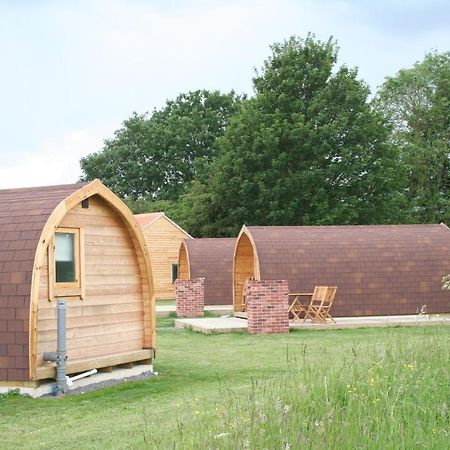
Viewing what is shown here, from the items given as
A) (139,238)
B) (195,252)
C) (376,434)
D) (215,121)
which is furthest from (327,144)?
(376,434)

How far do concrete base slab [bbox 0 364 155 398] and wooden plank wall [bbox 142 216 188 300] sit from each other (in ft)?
99.8

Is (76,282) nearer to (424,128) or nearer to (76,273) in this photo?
(76,273)

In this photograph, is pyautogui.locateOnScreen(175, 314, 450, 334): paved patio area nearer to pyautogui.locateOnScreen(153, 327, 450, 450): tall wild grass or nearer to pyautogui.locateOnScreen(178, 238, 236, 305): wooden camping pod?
pyautogui.locateOnScreen(178, 238, 236, 305): wooden camping pod

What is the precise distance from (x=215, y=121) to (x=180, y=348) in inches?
1887

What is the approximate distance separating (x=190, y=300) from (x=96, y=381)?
15.3 metres

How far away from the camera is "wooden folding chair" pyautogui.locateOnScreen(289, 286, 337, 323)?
2119cm

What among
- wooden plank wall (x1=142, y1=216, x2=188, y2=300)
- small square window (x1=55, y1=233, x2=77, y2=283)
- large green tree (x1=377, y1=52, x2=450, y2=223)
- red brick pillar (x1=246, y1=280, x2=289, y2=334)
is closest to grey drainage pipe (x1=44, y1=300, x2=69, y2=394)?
small square window (x1=55, y1=233, x2=77, y2=283)

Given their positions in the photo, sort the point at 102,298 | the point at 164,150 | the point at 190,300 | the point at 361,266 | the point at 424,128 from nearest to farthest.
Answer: the point at 102,298 < the point at 361,266 < the point at 190,300 < the point at 424,128 < the point at 164,150

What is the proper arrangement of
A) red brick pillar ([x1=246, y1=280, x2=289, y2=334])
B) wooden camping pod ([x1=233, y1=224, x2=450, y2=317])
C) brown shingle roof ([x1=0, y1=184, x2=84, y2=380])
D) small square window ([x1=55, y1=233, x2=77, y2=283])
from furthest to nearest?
wooden camping pod ([x1=233, y1=224, x2=450, y2=317]) < red brick pillar ([x1=246, y1=280, x2=289, y2=334]) < small square window ([x1=55, y1=233, x2=77, y2=283]) < brown shingle roof ([x1=0, y1=184, x2=84, y2=380])

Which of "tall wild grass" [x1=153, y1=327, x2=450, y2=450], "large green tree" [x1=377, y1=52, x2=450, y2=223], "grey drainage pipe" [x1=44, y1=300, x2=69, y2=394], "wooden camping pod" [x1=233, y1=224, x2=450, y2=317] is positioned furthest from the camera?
"large green tree" [x1=377, y1=52, x2=450, y2=223]

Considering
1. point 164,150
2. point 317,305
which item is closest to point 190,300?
point 317,305

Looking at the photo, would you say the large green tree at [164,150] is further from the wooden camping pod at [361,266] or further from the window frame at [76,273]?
the window frame at [76,273]

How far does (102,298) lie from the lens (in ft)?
41.4

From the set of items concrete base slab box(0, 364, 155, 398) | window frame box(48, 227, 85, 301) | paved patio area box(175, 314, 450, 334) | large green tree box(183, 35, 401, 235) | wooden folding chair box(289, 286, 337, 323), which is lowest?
concrete base slab box(0, 364, 155, 398)
